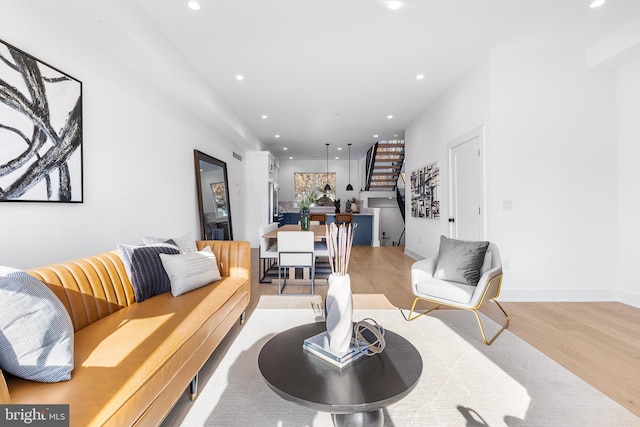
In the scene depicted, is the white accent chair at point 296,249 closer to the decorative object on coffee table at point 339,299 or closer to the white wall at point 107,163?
the white wall at point 107,163

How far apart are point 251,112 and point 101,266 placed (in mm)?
4491

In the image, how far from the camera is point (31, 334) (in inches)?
47.1

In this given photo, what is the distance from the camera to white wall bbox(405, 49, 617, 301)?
3.60m

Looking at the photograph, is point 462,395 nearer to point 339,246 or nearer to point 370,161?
point 339,246

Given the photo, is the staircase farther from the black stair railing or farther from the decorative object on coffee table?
the decorative object on coffee table

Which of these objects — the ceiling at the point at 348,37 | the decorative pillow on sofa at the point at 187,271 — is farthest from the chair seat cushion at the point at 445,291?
the ceiling at the point at 348,37

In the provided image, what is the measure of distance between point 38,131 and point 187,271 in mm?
1386

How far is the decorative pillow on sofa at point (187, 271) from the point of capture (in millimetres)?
2369

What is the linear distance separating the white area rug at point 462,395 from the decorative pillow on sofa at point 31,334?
70cm

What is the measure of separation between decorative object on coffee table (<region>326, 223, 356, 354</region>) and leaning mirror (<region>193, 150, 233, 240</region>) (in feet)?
12.2

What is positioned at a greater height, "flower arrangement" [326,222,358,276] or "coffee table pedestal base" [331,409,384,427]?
"flower arrangement" [326,222,358,276]

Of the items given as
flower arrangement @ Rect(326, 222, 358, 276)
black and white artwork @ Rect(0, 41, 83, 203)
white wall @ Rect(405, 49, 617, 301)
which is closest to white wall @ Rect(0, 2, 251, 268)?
black and white artwork @ Rect(0, 41, 83, 203)

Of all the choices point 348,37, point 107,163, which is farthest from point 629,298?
point 107,163

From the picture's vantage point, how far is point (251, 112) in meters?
5.90
